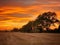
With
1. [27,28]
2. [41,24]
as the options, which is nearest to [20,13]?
[27,28]

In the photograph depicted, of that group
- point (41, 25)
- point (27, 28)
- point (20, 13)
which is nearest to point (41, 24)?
point (41, 25)

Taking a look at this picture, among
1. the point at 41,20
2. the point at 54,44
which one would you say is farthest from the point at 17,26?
the point at 54,44

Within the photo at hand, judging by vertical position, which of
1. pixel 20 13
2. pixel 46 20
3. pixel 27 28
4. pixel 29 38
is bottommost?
pixel 29 38

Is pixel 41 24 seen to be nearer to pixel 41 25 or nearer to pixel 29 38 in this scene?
pixel 41 25

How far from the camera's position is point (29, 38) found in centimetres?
379

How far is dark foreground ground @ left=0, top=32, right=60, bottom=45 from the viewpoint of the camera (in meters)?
3.76

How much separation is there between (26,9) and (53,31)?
56cm

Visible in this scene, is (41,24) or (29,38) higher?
(41,24)

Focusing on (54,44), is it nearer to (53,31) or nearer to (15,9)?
(53,31)

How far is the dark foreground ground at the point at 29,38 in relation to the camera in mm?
3758

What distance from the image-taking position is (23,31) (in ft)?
12.4

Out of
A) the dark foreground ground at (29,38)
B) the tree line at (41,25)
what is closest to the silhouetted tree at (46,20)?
the tree line at (41,25)

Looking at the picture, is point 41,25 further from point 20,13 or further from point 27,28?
point 20,13

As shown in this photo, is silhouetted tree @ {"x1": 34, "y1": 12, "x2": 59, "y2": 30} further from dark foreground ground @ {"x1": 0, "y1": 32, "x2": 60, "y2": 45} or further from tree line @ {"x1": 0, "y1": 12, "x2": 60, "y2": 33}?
dark foreground ground @ {"x1": 0, "y1": 32, "x2": 60, "y2": 45}
